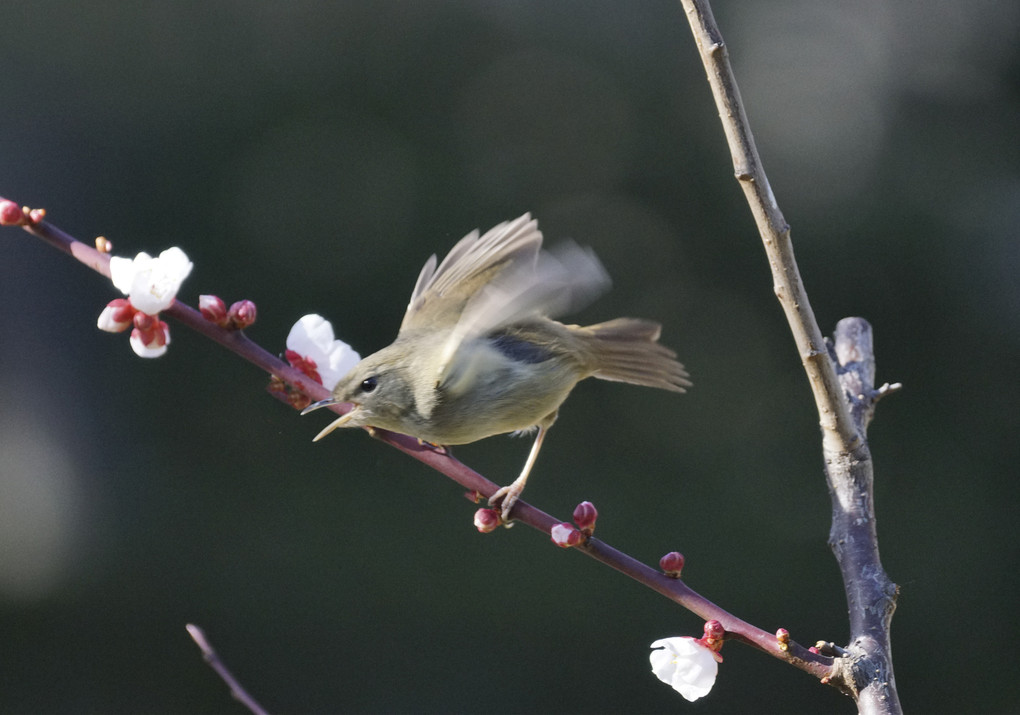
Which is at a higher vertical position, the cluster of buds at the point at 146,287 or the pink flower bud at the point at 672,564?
the cluster of buds at the point at 146,287

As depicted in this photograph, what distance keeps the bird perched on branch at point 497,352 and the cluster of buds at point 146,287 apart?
0.82ft

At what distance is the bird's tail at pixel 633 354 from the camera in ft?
6.40

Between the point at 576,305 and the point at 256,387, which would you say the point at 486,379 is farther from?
the point at 256,387

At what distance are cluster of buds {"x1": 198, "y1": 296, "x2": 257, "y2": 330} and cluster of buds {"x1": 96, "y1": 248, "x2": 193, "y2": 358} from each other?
4cm

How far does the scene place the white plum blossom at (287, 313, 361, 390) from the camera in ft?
4.90

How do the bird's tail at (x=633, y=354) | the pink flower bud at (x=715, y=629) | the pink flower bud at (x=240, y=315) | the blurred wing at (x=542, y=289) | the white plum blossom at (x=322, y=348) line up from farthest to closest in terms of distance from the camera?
the bird's tail at (x=633, y=354)
the white plum blossom at (x=322, y=348)
the blurred wing at (x=542, y=289)
the pink flower bud at (x=240, y=315)
the pink flower bud at (x=715, y=629)

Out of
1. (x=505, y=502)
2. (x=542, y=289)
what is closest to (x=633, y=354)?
(x=542, y=289)

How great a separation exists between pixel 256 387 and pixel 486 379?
1.82 m

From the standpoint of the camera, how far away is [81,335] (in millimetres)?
3262

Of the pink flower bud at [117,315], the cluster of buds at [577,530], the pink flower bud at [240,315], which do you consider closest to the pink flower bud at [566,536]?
the cluster of buds at [577,530]

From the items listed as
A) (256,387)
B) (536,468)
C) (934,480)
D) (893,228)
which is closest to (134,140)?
(256,387)

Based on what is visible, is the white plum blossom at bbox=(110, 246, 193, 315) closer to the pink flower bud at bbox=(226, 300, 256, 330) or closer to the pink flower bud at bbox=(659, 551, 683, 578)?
the pink flower bud at bbox=(226, 300, 256, 330)

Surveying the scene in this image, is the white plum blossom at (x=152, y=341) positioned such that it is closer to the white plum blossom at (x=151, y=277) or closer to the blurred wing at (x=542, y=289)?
the white plum blossom at (x=151, y=277)

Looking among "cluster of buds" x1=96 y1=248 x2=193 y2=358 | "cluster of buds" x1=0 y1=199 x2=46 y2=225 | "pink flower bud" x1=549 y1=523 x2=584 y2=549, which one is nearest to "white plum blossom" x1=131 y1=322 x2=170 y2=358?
"cluster of buds" x1=96 y1=248 x2=193 y2=358
